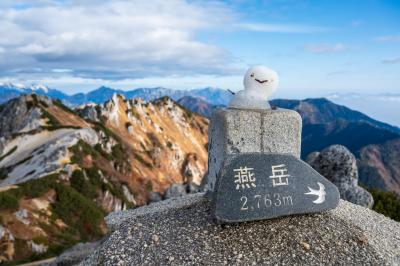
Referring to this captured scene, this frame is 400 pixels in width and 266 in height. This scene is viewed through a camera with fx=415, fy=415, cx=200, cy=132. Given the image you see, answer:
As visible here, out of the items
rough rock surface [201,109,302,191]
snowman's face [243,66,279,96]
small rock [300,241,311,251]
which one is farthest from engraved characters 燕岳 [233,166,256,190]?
snowman's face [243,66,279,96]

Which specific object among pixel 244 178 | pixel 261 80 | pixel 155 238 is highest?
pixel 261 80

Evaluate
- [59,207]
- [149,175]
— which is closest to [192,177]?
[149,175]

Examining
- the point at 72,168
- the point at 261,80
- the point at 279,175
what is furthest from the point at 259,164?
the point at 72,168

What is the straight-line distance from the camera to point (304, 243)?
38.1 ft

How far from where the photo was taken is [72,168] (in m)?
55.8

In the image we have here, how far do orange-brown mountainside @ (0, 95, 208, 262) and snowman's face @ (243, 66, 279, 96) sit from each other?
22173 millimetres

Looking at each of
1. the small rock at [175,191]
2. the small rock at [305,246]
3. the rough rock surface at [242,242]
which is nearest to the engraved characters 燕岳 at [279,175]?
the rough rock surface at [242,242]

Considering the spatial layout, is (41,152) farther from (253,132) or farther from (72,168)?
(253,132)

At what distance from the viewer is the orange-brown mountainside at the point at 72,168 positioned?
41.2 m

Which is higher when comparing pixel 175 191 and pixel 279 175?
pixel 279 175

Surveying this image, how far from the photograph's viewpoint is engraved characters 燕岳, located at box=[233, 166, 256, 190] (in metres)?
11.8

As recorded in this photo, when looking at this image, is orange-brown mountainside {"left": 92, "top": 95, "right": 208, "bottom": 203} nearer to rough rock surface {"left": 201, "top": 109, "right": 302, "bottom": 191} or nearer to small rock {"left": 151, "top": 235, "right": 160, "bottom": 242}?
rough rock surface {"left": 201, "top": 109, "right": 302, "bottom": 191}

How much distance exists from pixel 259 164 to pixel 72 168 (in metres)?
47.5

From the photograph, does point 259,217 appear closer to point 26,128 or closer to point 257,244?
point 257,244
